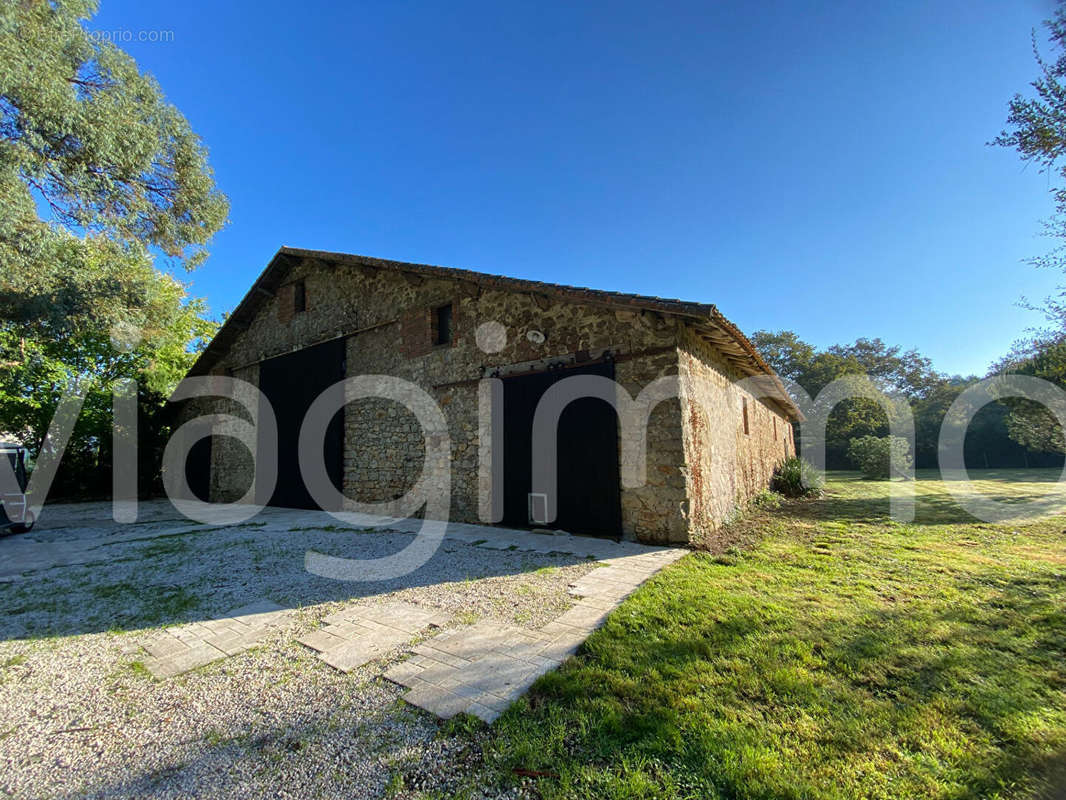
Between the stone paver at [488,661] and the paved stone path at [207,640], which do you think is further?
the paved stone path at [207,640]

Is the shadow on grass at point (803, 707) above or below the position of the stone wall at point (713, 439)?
below

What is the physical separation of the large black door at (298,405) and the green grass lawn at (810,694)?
824cm

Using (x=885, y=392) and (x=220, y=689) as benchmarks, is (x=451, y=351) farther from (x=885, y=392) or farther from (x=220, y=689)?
(x=885, y=392)

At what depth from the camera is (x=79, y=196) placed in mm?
8438

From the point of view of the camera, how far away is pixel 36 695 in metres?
2.37

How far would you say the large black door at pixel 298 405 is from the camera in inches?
387

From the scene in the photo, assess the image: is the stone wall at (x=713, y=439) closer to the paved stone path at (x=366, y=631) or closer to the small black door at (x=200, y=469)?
the paved stone path at (x=366, y=631)

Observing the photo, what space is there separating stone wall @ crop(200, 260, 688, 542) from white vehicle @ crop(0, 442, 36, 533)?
4383mm

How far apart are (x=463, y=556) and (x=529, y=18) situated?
8.40 metres

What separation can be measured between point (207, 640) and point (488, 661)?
2.12m

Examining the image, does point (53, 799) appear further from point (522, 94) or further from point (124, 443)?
point (124, 443)

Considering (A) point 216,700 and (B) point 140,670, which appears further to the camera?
(B) point 140,670

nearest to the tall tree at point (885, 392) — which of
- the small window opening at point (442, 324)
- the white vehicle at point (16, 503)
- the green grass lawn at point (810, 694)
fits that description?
the green grass lawn at point (810, 694)

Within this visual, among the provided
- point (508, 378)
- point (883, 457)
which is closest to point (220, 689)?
point (508, 378)
